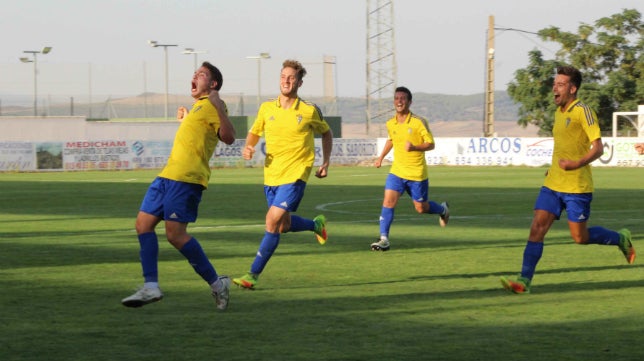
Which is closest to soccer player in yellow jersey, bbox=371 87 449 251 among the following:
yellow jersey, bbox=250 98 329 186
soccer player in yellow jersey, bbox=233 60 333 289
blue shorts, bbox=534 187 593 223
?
soccer player in yellow jersey, bbox=233 60 333 289

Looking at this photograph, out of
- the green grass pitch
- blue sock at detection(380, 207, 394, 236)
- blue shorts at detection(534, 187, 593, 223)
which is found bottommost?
the green grass pitch

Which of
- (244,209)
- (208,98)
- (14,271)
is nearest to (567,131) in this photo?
(208,98)

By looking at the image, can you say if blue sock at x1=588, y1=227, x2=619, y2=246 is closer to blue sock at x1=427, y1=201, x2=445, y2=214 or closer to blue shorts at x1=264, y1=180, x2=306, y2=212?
blue shorts at x1=264, y1=180, x2=306, y2=212

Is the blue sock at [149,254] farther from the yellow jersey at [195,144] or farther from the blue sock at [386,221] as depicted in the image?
the blue sock at [386,221]

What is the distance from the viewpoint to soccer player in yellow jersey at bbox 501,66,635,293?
1023 centimetres

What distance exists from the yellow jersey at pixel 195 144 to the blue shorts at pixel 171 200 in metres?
0.07

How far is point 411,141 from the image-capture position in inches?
594

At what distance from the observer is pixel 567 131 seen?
1033 centimetres

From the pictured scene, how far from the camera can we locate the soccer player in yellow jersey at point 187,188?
8.93 meters

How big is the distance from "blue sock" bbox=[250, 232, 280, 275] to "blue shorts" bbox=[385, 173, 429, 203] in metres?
4.55

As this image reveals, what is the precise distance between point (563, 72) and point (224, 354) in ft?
14.6

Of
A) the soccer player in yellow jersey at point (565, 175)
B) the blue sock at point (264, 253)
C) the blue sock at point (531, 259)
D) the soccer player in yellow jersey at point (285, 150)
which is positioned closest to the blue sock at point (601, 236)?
the soccer player in yellow jersey at point (565, 175)

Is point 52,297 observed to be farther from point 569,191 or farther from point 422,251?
point 422,251

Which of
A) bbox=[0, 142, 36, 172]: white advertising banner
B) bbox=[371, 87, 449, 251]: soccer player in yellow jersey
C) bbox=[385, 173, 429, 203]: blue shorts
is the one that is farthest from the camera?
bbox=[0, 142, 36, 172]: white advertising banner
